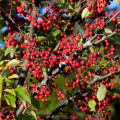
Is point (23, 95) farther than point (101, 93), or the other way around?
point (101, 93)

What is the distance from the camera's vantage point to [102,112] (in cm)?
327

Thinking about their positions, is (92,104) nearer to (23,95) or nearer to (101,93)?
(101,93)

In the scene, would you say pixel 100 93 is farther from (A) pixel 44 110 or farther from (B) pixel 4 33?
(A) pixel 44 110

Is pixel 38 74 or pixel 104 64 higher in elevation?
pixel 38 74

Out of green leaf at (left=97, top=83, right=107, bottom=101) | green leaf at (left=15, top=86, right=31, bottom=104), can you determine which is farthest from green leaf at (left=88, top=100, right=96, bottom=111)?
green leaf at (left=15, top=86, right=31, bottom=104)

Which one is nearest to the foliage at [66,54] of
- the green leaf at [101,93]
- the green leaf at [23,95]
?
the green leaf at [101,93]

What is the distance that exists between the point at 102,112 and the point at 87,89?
525 millimetres

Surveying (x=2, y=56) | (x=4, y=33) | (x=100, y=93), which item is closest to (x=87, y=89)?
(x=100, y=93)

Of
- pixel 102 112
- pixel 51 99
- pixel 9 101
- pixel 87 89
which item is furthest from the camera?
pixel 51 99

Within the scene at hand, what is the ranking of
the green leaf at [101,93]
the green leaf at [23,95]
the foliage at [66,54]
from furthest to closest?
the green leaf at [101,93], the foliage at [66,54], the green leaf at [23,95]

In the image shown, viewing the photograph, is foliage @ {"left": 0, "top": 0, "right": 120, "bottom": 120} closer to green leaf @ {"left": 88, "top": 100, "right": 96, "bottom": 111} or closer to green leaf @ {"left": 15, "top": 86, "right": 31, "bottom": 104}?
green leaf @ {"left": 88, "top": 100, "right": 96, "bottom": 111}

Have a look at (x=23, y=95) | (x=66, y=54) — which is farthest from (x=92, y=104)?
(x=23, y=95)

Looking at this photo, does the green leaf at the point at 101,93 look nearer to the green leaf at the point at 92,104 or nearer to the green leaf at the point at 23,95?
the green leaf at the point at 92,104

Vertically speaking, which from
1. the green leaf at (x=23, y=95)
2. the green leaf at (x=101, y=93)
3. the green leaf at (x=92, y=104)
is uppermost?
the green leaf at (x=23, y=95)
